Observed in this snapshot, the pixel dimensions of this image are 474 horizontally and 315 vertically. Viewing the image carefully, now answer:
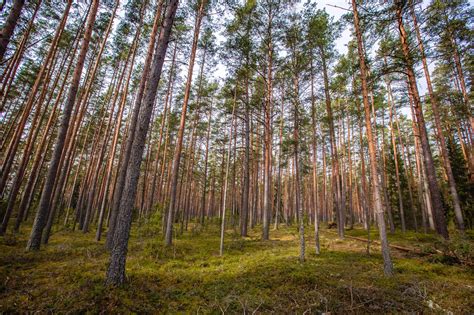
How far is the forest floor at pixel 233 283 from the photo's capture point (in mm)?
4113

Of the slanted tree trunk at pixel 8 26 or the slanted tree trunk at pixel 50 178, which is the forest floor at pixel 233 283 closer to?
the slanted tree trunk at pixel 50 178

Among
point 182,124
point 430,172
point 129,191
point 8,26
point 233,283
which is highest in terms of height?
point 182,124

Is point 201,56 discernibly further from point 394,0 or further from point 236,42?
point 394,0

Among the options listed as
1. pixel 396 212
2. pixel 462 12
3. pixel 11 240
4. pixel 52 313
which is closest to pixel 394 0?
pixel 462 12

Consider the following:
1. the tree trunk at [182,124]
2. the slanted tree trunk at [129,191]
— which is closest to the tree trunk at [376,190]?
the slanted tree trunk at [129,191]

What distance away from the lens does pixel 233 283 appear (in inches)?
224

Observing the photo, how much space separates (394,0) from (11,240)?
65.4 ft

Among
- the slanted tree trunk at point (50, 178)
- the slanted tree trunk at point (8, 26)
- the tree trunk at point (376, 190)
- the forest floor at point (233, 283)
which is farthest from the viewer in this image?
the slanted tree trunk at point (50, 178)

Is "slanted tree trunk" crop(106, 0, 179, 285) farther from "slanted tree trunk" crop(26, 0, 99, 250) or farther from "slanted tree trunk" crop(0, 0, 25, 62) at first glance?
"slanted tree trunk" crop(26, 0, 99, 250)

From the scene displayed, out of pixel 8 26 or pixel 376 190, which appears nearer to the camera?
pixel 8 26

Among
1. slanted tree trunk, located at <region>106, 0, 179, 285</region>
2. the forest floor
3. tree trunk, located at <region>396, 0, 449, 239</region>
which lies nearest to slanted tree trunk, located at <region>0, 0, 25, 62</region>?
slanted tree trunk, located at <region>106, 0, 179, 285</region>

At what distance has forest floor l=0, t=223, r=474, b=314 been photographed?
13.5ft

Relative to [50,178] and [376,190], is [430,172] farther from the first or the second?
[50,178]

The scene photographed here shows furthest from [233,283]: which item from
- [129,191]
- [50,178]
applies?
[50,178]
